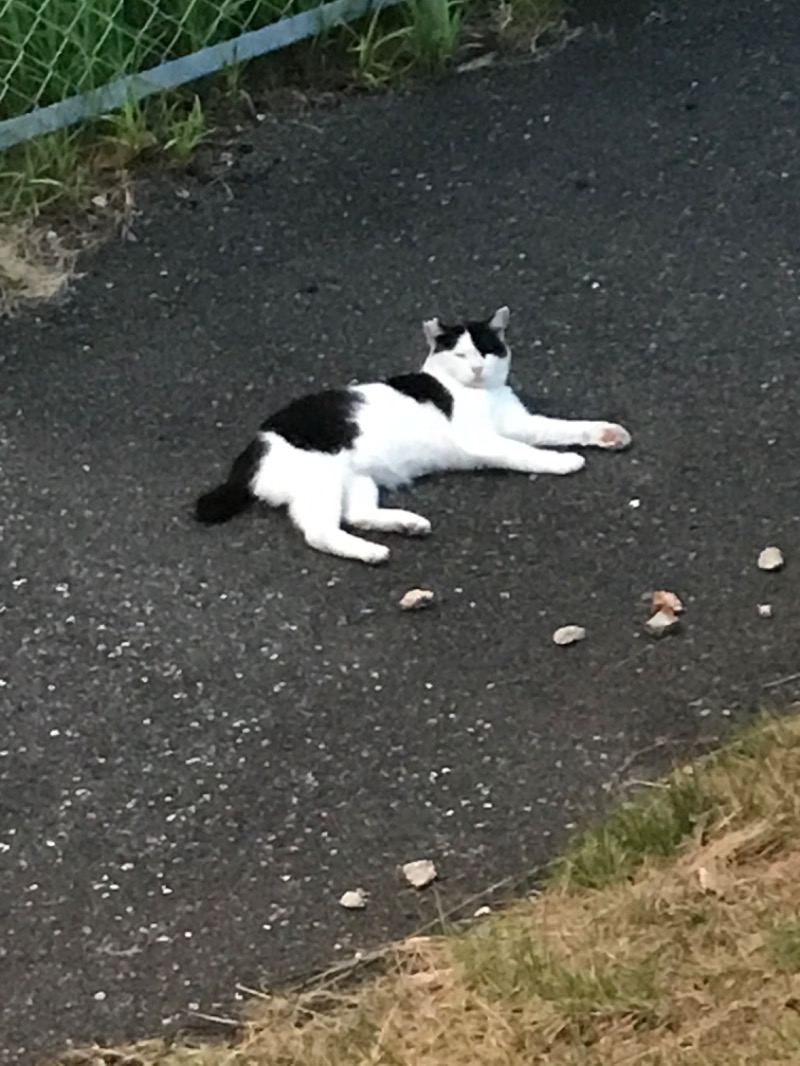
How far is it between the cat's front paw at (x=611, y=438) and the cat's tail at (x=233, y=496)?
1.73 feet

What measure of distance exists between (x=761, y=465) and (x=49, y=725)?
1124 millimetres

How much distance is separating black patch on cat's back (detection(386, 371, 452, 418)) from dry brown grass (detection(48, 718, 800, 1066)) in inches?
33.5

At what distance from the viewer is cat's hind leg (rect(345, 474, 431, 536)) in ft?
8.51

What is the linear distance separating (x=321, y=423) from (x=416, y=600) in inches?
13.0

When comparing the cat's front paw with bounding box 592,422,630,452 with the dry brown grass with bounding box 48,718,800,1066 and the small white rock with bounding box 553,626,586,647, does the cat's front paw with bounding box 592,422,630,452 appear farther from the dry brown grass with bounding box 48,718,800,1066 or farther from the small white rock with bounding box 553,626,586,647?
the dry brown grass with bounding box 48,718,800,1066

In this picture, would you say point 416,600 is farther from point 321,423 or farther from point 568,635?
point 321,423

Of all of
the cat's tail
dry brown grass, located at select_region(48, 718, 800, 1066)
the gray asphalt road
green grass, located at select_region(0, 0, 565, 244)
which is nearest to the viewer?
dry brown grass, located at select_region(48, 718, 800, 1066)

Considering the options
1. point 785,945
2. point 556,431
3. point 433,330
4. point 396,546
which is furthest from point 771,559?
point 785,945

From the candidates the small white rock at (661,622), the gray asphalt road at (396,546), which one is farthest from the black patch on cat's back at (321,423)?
the small white rock at (661,622)

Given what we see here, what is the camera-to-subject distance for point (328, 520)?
8.43ft

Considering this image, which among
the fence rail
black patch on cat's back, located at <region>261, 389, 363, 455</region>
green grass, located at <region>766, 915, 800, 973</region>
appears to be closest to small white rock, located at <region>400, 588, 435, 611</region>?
black patch on cat's back, located at <region>261, 389, 363, 455</region>

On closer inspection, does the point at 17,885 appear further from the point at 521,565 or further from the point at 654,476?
the point at 654,476

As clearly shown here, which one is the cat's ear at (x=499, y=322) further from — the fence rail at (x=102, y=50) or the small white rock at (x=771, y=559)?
the fence rail at (x=102, y=50)

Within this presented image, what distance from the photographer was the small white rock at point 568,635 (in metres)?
2.39
